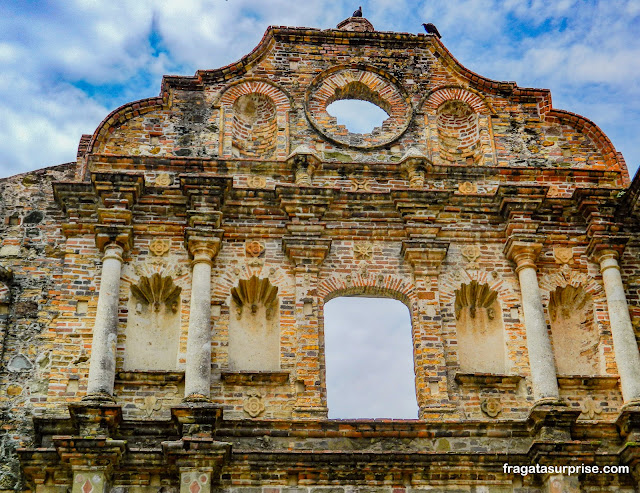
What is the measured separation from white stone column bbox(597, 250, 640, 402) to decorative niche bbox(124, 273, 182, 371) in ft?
18.7

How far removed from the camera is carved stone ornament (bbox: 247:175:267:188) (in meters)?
14.4

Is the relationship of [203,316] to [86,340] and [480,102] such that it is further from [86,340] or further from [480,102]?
[480,102]

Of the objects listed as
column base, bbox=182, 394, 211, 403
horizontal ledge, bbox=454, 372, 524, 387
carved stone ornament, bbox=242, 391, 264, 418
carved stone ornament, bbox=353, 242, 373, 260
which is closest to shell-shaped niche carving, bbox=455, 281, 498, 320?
horizontal ledge, bbox=454, 372, 524, 387

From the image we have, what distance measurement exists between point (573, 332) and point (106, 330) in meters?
6.21

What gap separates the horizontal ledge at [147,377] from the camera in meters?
12.6

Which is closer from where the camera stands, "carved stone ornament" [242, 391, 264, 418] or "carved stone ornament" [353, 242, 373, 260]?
"carved stone ornament" [242, 391, 264, 418]

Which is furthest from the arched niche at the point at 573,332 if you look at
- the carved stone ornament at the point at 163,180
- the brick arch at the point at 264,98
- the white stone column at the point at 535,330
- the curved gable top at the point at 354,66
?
the carved stone ornament at the point at 163,180

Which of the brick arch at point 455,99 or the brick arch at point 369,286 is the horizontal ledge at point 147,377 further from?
the brick arch at point 455,99

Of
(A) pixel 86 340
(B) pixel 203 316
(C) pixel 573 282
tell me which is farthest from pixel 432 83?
(A) pixel 86 340

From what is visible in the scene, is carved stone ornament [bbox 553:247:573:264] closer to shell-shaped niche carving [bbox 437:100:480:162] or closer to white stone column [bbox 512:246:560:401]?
white stone column [bbox 512:246:560:401]

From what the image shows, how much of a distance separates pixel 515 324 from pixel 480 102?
12.7ft

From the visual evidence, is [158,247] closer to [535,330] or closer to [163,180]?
[163,180]

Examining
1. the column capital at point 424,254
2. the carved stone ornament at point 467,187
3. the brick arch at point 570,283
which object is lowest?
the brick arch at point 570,283

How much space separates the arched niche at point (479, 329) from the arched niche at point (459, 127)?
222cm
